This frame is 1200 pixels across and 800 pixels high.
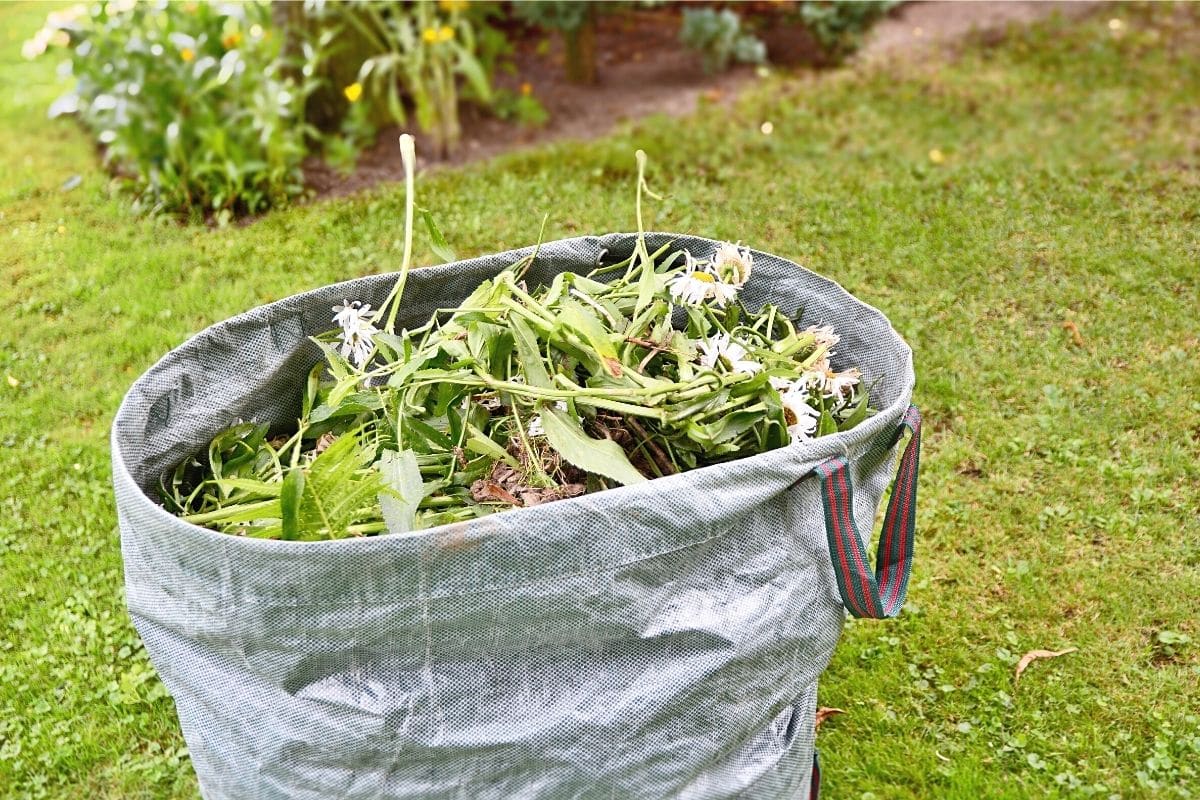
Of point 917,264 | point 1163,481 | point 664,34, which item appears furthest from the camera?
point 664,34

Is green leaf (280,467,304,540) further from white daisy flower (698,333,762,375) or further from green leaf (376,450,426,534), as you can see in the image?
white daisy flower (698,333,762,375)

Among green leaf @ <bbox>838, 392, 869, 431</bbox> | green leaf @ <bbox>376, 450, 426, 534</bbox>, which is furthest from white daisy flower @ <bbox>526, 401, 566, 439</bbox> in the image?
green leaf @ <bbox>838, 392, 869, 431</bbox>

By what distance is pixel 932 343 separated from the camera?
2.76 metres

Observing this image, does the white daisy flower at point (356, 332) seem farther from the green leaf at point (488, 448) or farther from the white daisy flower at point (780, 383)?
the white daisy flower at point (780, 383)

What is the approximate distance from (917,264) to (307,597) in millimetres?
2379

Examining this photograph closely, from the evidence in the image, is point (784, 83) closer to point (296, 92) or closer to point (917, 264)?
point (917, 264)

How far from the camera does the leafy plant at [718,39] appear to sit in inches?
167

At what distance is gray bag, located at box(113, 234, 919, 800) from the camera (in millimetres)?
1050

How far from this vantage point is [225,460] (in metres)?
1.44

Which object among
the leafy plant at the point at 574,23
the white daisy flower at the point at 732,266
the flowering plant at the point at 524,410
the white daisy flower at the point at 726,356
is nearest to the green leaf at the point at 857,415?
the flowering plant at the point at 524,410

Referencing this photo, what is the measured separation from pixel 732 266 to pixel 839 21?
310cm

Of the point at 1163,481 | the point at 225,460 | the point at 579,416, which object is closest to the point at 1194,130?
the point at 1163,481

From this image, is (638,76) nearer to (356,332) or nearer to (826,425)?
(356,332)

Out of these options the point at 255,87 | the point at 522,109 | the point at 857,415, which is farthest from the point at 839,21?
the point at 857,415
